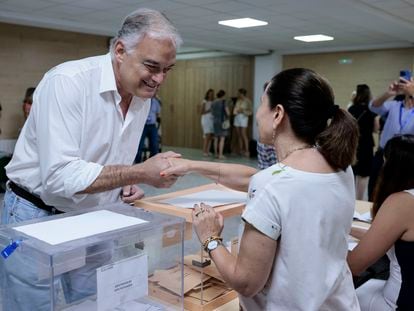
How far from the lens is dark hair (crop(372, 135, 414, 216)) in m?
1.69

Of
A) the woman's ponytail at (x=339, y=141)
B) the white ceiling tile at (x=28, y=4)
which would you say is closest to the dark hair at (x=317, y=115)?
the woman's ponytail at (x=339, y=141)

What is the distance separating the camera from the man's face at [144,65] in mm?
1312

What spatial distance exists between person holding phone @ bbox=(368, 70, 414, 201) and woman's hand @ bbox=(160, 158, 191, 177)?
294 cm

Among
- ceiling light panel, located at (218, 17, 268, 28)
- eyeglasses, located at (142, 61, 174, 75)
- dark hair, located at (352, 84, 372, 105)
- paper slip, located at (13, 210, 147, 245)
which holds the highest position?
ceiling light panel, located at (218, 17, 268, 28)

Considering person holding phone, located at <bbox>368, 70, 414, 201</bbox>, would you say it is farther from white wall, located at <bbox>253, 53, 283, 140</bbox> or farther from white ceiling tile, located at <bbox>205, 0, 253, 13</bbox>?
white wall, located at <bbox>253, 53, 283, 140</bbox>

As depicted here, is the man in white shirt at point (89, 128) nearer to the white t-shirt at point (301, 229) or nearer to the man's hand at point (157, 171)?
the man's hand at point (157, 171)

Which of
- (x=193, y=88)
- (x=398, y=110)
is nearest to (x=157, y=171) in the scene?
(x=398, y=110)

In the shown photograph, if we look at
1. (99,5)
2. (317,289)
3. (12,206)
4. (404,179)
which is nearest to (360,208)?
(404,179)

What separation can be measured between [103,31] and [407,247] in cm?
701

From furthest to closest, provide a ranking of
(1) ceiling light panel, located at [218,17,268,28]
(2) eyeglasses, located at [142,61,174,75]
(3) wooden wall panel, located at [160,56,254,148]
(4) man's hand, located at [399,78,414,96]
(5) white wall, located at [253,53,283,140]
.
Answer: (3) wooden wall panel, located at [160,56,254,148], (5) white wall, located at [253,53,283,140], (1) ceiling light panel, located at [218,17,268,28], (4) man's hand, located at [399,78,414,96], (2) eyeglasses, located at [142,61,174,75]

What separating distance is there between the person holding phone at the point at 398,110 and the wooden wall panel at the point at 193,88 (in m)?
6.77

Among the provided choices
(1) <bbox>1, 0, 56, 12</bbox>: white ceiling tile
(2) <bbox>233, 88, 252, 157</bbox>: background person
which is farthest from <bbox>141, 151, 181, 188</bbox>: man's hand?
(2) <bbox>233, 88, 252, 157</bbox>: background person

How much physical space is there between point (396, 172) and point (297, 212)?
907 millimetres

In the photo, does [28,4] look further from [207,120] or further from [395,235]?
[395,235]
